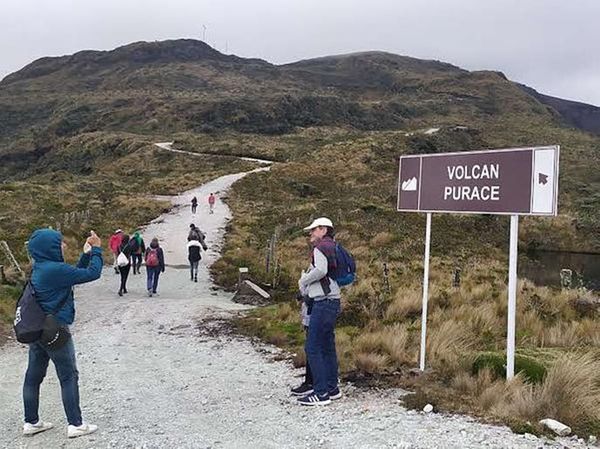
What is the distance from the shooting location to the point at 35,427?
19.7 ft

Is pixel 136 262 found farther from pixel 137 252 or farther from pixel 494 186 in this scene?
pixel 494 186

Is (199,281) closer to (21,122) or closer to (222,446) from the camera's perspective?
(222,446)

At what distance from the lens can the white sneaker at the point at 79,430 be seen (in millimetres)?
5824

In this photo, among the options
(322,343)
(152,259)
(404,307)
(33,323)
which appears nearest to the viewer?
(33,323)

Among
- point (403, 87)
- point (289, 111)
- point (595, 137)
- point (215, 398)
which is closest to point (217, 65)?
point (403, 87)

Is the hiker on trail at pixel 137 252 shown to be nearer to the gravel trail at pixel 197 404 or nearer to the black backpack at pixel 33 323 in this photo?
the gravel trail at pixel 197 404

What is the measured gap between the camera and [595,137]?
12169 cm

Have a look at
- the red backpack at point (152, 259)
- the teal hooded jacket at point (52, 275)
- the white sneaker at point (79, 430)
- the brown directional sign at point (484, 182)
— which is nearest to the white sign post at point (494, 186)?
the brown directional sign at point (484, 182)

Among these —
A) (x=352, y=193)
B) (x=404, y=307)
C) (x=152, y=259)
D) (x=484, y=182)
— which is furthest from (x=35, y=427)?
(x=352, y=193)

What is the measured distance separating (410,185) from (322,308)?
2.38 m

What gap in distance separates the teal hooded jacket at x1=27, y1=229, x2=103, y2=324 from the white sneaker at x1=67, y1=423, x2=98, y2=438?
3.35ft

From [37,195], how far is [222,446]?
37.1 m

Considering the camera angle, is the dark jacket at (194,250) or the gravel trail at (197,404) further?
the dark jacket at (194,250)

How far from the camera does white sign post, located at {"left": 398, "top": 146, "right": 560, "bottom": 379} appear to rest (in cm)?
628
